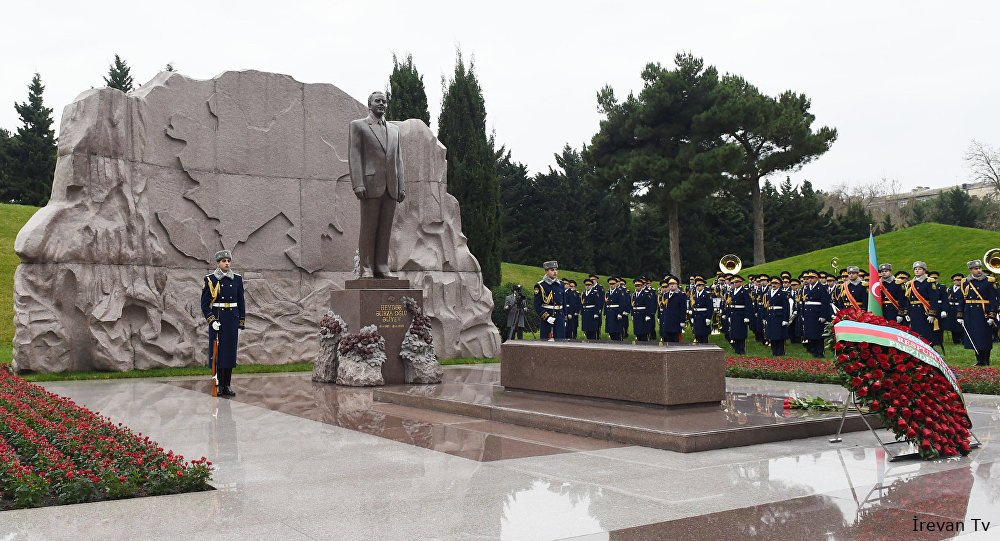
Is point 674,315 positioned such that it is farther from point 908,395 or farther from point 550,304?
point 908,395

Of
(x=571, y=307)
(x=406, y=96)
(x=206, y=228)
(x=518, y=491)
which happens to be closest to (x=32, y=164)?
(x=406, y=96)

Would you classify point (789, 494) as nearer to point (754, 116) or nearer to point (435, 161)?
point (435, 161)

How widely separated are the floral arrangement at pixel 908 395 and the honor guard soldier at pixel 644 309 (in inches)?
461

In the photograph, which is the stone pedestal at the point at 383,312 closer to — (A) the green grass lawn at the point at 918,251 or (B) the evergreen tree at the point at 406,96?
(B) the evergreen tree at the point at 406,96

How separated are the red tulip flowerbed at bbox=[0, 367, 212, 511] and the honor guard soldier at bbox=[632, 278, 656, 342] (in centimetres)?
1287

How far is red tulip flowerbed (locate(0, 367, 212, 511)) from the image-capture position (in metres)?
4.56

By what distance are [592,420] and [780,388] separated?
4.85m

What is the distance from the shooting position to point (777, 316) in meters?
16.4

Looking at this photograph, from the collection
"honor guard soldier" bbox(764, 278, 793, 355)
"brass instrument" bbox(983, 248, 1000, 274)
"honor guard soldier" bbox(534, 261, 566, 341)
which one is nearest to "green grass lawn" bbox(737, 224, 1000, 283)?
"brass instrument" bbox(983, 248, 1000, 274)

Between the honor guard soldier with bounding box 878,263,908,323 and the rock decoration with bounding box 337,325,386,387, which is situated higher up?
the honor guard soldier with bounding box 878,263,908,323

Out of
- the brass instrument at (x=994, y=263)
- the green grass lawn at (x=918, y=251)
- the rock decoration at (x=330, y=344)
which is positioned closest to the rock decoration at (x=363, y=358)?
the rock decoration at (x=330, y=344)

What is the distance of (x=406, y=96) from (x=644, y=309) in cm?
1075

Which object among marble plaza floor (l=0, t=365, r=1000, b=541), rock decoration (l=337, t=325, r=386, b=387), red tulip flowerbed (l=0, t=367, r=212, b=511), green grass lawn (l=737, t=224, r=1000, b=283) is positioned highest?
green grass lawn (l=737, t=224, r=1000, b=283)

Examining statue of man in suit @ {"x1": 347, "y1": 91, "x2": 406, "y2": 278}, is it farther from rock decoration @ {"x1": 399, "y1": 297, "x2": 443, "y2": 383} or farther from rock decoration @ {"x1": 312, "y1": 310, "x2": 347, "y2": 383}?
rock decoration @ {"x1": 399, "y1": 297, "x2": 443, "y2": 383}
